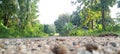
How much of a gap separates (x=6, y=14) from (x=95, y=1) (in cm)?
1238

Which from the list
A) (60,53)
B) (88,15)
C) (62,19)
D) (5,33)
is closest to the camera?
(60,53)

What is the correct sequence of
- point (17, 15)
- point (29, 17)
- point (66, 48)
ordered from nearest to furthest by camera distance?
1. point (66, 48)
2. point (17, 15)
3. point (29, 17)

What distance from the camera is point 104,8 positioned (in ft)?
123

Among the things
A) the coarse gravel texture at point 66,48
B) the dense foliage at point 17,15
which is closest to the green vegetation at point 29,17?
the dense foliage at point 17,15

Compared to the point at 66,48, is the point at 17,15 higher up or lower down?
higher up

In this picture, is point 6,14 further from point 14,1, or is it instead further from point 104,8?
point 104,8

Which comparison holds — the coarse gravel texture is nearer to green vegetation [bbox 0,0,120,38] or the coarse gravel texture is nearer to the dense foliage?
green vegetation [bbox 0,0,120,38]

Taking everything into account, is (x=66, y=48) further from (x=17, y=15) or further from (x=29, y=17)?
(x=29, y=17)

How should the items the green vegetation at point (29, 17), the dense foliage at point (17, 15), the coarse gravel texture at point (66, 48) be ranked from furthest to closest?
the dense foliage at point (17, 15), the green vegetation at point (29, 17), the coarse gravel texture at point (66, 48)

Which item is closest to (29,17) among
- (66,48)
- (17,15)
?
(17,15)

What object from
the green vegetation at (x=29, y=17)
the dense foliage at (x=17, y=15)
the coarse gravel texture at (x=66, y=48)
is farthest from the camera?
the dense foliage at (x=17, y=15)

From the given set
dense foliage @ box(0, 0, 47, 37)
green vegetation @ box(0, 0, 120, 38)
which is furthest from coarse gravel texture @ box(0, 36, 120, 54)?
dense foliage @ box(0, 0, 47, 37)

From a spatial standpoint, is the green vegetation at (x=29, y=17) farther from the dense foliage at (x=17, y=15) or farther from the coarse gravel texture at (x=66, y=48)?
the coarse gravel texture at (x=66, y=48)

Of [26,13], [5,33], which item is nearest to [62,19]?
[26,13]
